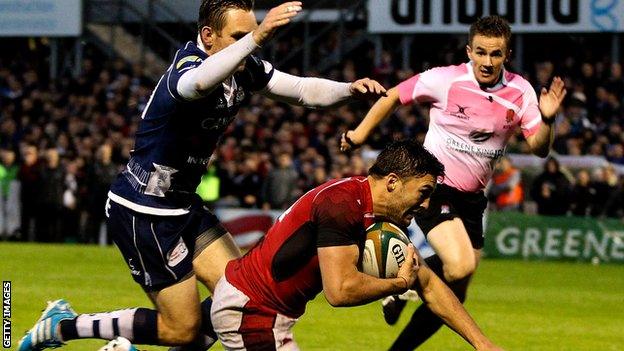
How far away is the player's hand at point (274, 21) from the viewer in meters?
7.23

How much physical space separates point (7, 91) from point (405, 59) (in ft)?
28.5

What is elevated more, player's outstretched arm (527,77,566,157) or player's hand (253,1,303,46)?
player's hand (253,1,303,46)

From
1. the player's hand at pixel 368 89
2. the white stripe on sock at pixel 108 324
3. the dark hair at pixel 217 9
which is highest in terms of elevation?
the dark hair at pixel 217 9

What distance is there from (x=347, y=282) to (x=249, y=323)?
2.04 feet

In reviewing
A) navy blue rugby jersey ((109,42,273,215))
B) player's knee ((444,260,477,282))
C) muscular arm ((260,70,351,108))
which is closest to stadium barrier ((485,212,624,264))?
player's knee ((444,260,477,282))

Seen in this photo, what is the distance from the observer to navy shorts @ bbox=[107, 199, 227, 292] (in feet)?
26.9

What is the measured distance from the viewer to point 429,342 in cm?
1184

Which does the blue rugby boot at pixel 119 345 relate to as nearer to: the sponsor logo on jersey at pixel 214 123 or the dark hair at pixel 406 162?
the sponsor logo on jersey at pixel 214 123

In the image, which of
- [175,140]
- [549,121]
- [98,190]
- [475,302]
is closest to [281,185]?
[98,190]

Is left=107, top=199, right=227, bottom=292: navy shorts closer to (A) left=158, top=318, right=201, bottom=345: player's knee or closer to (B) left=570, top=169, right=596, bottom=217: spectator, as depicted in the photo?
(A) left=158, top=318, right=201, bottom=345: player's knee

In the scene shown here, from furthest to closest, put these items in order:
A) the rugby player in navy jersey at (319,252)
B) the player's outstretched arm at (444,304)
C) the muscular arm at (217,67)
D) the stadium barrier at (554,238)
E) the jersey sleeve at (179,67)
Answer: the stadium barrier at (554,238)
the jersey sleeve at (179,67)
the muscular arm at (217,67)
the player's outstretched arm at (444,304)
the rugby player in navy jersey at (319,252)

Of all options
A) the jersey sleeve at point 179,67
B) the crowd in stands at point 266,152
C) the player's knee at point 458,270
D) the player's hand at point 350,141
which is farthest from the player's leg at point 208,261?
the crowd in stands at point 266,152

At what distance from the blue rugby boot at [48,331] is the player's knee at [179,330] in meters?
0.76

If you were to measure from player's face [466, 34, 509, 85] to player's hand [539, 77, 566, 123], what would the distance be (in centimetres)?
69
